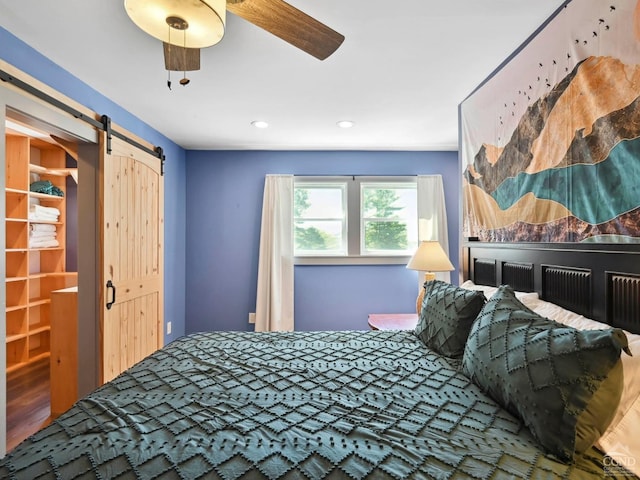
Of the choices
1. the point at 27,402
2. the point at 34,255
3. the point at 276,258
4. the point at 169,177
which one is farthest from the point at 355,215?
the point at 34,255

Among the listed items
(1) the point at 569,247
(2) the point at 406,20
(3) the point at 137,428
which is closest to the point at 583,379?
(1) the point at 569,247

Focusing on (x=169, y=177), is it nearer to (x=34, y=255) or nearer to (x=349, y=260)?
(x=34, y=255)

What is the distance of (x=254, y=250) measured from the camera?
Answer: 13.5 ft

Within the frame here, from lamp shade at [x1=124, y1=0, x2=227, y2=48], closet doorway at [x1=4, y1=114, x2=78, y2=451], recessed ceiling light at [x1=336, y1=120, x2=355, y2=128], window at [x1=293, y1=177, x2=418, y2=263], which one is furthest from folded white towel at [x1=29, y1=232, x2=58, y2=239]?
lamp shade at [x1=124, y1=0, x2=227, y2=48]

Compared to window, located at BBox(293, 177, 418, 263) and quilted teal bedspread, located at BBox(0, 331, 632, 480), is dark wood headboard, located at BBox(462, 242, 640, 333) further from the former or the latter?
window, located at BBox(293, 177, 418, 263)

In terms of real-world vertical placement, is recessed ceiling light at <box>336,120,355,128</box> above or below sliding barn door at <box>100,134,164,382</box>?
above

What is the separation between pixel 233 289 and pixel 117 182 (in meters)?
1.87

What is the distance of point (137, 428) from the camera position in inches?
40.7

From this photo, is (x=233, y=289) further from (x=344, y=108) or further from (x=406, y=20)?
(x=406, y=20)

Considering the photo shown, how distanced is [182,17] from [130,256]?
2.20 metres

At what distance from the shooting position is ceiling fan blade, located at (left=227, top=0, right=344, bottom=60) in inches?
49.6

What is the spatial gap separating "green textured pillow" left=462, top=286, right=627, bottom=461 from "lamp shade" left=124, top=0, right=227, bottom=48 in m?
1.50

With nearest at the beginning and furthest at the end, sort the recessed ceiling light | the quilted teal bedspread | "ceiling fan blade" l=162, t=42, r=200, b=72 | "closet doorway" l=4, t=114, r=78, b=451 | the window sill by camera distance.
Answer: the quilted teal bedspread < "ceiling fan blade" l=162, t=42, r=200, b=72 < "closet doorway" l=4, t=114, r=78, b=451 < the recessed ceiling light < the window sill

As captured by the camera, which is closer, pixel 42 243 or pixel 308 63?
pixel 308 63
